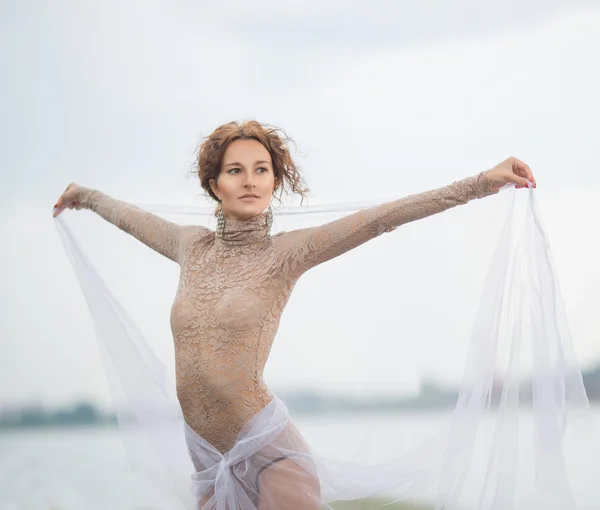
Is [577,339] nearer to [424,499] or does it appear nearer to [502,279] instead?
[502,279]

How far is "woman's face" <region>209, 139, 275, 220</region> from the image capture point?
2.30 metres

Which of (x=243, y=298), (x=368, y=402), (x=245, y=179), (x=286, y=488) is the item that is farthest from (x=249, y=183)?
(x=286, y=488)

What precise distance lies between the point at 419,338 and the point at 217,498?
0.66 m

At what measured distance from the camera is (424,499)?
2.17 meters

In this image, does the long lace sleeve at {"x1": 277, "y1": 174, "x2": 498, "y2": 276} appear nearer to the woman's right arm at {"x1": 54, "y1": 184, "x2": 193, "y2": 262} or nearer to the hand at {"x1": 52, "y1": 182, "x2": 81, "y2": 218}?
the woman's right arm at {"x1": 54, "y1": 184, "x2": 193, "y2": 262}

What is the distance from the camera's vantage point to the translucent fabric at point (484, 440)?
2.06 m

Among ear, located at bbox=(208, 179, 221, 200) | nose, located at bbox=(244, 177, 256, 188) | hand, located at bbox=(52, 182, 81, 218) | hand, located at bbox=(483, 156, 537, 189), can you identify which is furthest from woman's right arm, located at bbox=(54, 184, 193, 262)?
hand, located at bbox=(483, 156, 537, 189)

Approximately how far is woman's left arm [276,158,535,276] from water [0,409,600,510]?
0.46 m

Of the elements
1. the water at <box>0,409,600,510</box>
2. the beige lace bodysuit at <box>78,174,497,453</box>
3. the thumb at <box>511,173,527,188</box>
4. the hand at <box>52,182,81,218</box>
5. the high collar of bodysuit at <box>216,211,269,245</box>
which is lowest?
the water at <box>0,409,600,510</box>

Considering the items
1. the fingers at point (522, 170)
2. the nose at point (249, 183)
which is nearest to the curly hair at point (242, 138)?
the nose at point (249, 183)

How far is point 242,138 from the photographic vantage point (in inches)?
92.9

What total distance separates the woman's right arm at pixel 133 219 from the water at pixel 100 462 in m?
0.60

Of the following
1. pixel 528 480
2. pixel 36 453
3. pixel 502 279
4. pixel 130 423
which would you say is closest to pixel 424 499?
pixel 528 480

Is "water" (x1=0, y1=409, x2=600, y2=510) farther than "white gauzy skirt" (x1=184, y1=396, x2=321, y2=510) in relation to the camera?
Yes
